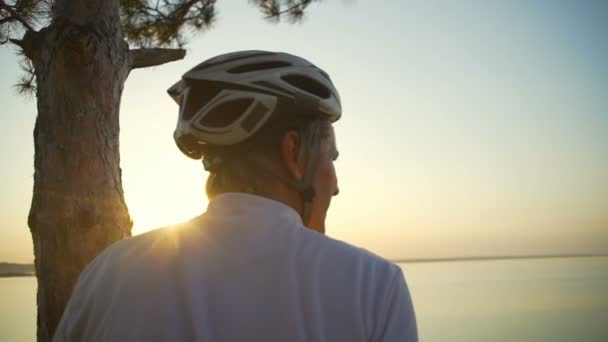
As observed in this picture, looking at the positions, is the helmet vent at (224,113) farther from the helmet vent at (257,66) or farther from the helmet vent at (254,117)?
the helmet vent at (257,66)

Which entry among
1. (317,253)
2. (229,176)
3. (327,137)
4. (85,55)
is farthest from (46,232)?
(317,253)

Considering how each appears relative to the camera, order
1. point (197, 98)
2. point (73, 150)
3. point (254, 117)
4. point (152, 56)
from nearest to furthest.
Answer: point (254, 117) < point (197, 98) < point (73, 150) < point (152, 56)

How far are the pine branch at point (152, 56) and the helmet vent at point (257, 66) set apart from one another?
5.76 feet

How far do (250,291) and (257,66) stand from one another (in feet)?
3.00

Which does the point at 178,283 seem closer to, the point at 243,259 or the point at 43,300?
the point at 243,259

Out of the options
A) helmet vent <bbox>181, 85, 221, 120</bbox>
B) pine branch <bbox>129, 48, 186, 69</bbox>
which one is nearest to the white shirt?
helmet vent <bbox>181, 85, 221, 120</bbox>

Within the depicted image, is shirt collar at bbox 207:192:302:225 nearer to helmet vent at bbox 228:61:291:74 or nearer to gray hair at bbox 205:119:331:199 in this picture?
gray hair at bbox 205:119:331:199

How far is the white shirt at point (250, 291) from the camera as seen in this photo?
1.04 meters

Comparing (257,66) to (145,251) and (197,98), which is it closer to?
(197,98)

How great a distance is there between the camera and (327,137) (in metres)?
1.59

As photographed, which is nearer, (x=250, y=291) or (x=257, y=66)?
(x=250, y=291)

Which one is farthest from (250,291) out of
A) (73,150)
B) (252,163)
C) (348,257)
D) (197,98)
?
(73,150)

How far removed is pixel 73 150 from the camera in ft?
8.55

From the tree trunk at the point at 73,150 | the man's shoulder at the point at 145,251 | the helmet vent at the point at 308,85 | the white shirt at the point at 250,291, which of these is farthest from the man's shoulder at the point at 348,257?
the tree trunk at the point at 73,150
